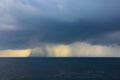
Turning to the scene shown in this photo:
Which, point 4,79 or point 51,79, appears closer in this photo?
point 4,79

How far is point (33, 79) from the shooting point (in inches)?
5285

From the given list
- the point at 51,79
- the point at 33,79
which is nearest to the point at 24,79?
the point at 33,79

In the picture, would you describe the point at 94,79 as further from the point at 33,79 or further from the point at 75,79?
the point at 33,79

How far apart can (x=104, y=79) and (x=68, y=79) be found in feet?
67.1

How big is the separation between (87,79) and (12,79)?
137 ft

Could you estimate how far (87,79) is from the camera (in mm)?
130125

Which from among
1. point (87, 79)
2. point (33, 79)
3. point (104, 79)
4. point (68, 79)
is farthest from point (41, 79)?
point (104, 79)

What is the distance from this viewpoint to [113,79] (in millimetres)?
133375

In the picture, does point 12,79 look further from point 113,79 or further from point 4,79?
point 113,79

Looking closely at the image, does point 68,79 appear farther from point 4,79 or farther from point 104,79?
point 4,79

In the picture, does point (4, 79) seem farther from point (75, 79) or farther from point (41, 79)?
point (75, 79)

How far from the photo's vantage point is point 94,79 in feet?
424

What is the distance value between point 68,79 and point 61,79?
3.95m

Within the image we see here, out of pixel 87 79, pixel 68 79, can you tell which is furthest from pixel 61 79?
pixel 87 79
